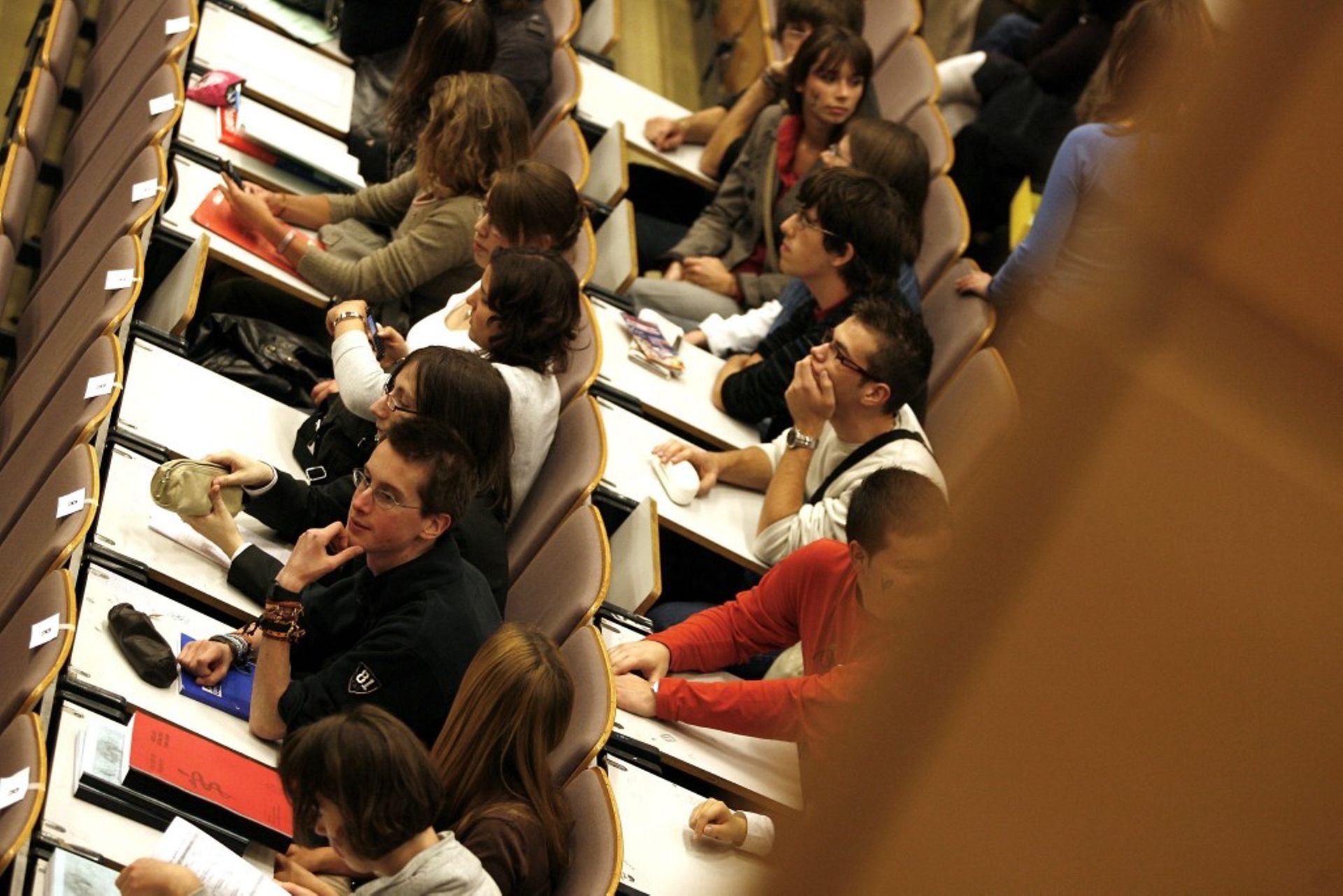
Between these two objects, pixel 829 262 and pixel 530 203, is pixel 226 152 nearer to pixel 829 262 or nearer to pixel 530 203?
pixel 530 203

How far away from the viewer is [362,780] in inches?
73.8

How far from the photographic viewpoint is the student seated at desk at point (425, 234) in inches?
137

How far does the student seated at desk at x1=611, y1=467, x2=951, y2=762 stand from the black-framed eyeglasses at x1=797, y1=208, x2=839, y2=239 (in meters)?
1.02

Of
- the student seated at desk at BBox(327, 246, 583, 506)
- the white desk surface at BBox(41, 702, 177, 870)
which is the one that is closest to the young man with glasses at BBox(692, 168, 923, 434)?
the student seated at desk at BBox(327, 246, 583, 506)

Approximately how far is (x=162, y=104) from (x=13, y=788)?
2.13 m

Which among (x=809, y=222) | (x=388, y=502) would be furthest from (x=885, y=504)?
(x=809, y=222)

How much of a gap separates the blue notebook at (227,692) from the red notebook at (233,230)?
134 centimetres

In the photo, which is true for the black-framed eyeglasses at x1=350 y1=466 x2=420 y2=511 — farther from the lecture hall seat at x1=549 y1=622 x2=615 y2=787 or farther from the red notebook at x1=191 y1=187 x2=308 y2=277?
the red notebook at x1=191 y1=187 x2=308 y2=277

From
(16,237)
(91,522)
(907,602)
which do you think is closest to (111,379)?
(91,522)

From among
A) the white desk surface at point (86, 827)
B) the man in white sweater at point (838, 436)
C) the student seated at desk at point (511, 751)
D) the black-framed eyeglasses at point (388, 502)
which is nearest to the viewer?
the white desk surface at point (86, 827)

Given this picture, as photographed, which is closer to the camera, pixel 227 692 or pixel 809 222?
pixel 227 692

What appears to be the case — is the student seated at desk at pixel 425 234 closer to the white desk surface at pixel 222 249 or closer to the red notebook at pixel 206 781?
the white desk surface at pixel 222 249

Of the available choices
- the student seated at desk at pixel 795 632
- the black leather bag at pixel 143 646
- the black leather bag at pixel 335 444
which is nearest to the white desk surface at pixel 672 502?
the student seated at desk at pixel 795 632

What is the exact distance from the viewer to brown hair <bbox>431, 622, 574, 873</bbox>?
2146 millimetres
